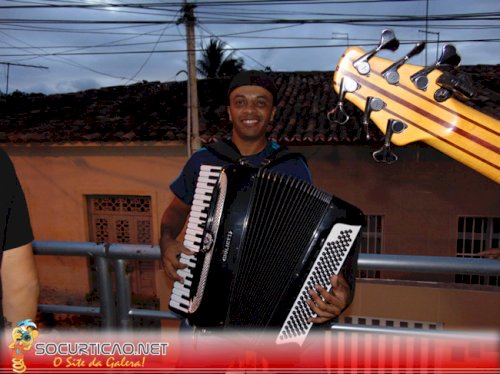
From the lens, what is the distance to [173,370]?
74.2 inches

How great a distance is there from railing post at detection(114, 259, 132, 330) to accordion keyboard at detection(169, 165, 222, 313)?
55cm

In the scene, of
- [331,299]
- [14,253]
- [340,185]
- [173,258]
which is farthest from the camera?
[340,185]

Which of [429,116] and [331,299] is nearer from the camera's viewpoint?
[331,299]

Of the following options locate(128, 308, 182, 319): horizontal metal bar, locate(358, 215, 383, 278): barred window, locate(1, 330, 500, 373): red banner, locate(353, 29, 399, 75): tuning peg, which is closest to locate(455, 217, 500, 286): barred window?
locate(358, 215, 383, 278): barred window

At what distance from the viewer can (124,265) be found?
2023mm

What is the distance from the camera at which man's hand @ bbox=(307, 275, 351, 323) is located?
1509mm

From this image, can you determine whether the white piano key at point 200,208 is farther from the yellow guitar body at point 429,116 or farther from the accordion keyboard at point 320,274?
the yellow guitar body at point 429,116

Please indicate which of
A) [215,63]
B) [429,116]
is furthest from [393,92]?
[215,63]

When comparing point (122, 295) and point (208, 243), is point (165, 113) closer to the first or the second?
point (122, 295)

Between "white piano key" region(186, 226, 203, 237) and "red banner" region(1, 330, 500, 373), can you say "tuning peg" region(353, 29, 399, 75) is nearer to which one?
"white piano key" region(186, 226, 203, 237)

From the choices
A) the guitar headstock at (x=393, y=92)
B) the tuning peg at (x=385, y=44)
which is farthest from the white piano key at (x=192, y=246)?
the tuning peg at (x=385, y=44)

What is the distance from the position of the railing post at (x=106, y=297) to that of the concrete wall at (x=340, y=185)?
4690 millimetres

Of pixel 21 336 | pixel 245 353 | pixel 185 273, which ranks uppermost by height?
pixel 185 273

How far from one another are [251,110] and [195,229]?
634 mm
